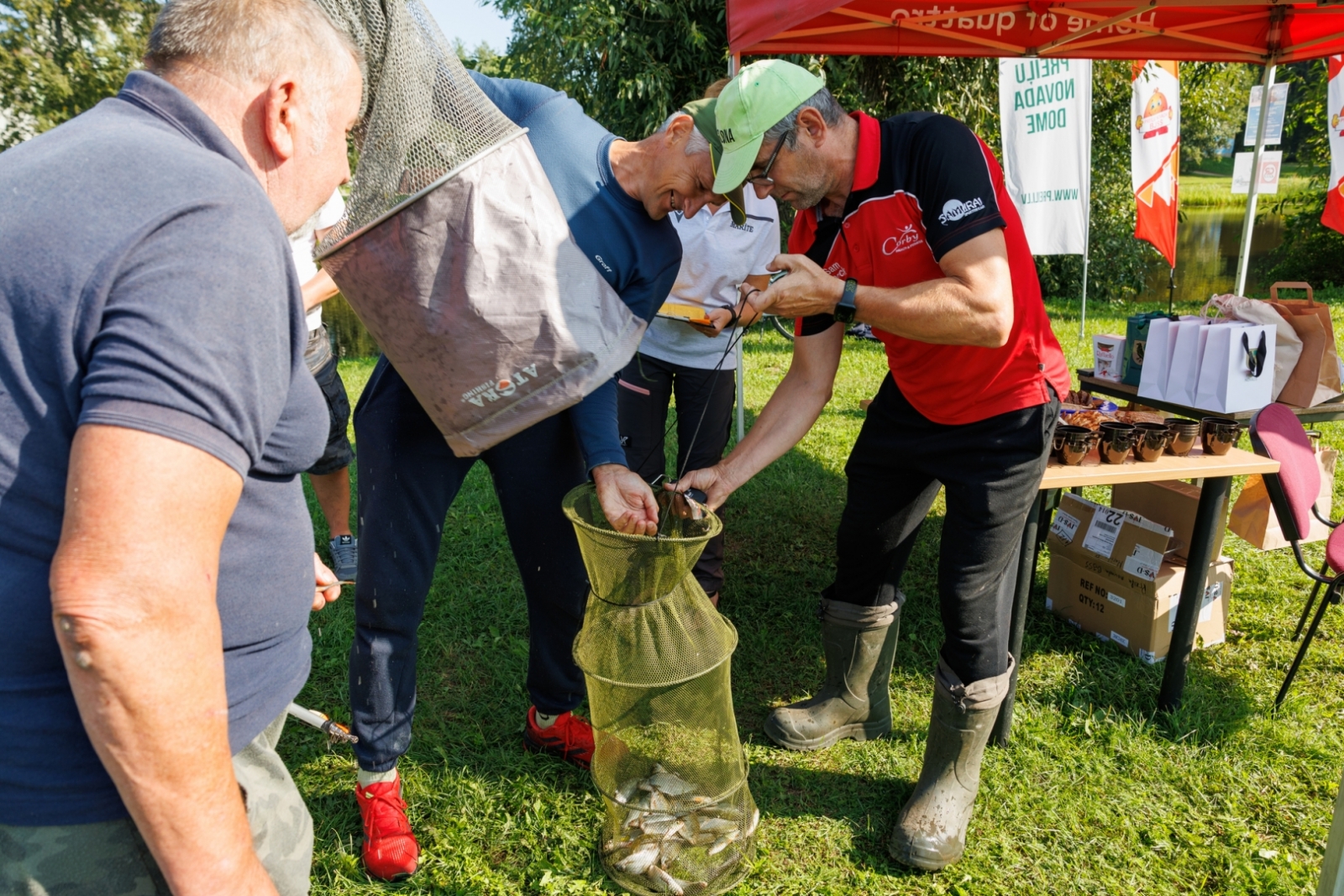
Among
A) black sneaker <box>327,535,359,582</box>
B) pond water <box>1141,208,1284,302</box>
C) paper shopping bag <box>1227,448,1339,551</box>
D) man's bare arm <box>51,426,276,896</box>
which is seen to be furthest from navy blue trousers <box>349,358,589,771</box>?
pond water <box>1141,208,1284,302</box>

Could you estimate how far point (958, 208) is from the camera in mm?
2168

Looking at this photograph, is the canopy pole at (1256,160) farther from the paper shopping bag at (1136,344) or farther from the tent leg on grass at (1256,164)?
the paper shopping bag at (1136,344)

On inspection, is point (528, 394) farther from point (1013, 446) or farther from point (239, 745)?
point (1013, 446)

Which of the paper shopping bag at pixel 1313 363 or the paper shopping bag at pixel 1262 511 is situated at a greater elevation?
the paper shopping bag at pixel 1313 363

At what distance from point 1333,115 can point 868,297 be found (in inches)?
384

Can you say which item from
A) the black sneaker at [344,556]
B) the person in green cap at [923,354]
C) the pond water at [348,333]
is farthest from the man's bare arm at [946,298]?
the pond water at [348,333]

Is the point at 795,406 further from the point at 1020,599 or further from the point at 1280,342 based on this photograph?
the point at 1280,342

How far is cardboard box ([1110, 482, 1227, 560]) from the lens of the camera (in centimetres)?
363

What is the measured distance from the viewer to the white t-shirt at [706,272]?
3598 millimetres

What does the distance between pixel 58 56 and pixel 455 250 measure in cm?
1898

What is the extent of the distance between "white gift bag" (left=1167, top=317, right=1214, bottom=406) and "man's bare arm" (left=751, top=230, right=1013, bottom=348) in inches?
68.3

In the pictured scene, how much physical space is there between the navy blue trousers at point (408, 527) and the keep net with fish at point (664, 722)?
0.17m

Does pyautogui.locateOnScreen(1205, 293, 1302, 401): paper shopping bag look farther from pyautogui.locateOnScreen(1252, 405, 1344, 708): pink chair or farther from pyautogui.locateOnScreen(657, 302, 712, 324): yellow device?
pyautogui.locateOnScreen(657, 302, 712, 324): yellow device

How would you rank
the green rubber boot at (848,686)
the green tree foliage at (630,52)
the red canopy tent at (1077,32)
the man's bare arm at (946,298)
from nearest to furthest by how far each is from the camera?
the man's bare arm at (946,298)
the green rubber boot at (848,686)
the red canopy tent at (1077,32)
the green tree foliage at (630,52)
